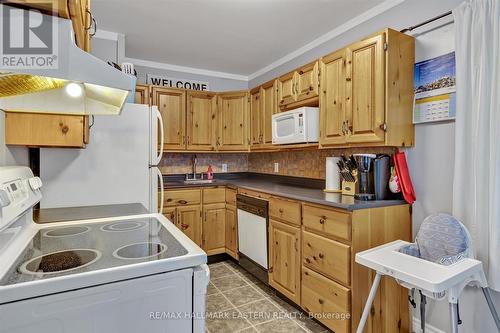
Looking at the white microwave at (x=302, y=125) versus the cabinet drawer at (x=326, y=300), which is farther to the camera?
the white microwave at (x=302, y=125)

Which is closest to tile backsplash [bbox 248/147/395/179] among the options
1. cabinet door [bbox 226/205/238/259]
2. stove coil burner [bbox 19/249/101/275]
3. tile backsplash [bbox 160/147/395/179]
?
tile backsplash [bbox 160/147/395/179]

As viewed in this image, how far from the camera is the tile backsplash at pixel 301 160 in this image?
260 centimetres

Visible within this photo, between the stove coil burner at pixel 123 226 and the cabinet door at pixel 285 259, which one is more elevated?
the stove coil burner at pixel 123 226

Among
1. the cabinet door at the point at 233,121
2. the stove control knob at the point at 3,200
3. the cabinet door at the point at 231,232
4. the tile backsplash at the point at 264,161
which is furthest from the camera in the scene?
the cabinet door at the point at 233,121

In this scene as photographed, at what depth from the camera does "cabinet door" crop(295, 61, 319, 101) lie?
252 cm

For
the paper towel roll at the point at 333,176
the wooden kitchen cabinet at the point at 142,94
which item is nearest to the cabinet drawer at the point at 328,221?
the paper towel roll at the point at 333,176

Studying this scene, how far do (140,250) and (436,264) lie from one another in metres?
1.39

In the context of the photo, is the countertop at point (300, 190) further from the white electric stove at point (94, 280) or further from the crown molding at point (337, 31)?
the crown molding at point (337, 31)

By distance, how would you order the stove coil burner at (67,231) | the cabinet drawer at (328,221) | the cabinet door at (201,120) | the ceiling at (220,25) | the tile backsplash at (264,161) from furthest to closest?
the cabinet door at (201,120)
the tile backsplash at (264,161)
the ceiling at (220,25)
the cabinet drawer at (328,221)
the stove coil burner at (67,231)

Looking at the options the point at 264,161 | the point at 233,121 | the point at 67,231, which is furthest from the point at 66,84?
the point at 264,161

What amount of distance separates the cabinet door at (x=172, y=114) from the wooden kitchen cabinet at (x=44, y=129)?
5.28 ft

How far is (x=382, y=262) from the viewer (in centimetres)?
144

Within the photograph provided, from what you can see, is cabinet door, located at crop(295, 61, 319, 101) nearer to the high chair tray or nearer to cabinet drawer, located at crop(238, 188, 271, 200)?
cabinet drawer, located at crop(238, 188, 271, 200)

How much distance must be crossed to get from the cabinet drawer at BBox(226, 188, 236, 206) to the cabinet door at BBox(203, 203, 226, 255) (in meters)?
0.10
